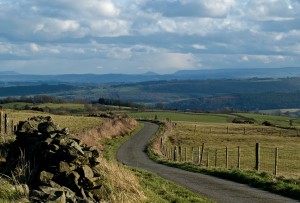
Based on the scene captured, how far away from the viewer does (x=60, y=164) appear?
14.2m

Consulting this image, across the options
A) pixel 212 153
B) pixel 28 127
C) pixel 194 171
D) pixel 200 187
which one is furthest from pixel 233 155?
pixel 28 127

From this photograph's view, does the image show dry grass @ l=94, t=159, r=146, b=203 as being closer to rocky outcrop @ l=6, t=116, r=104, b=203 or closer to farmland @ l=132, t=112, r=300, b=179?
rocky outcrop @ l=6, t=116, r=104, b=203

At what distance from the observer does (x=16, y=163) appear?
1562cm

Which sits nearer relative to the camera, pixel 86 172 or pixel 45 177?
pixel 45 177

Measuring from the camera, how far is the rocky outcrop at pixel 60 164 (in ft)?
45.4

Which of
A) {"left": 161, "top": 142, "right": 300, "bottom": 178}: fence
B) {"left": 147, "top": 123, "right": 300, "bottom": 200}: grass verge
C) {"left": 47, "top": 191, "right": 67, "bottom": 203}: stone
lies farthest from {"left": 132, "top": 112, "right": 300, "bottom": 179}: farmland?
{"left": 47, "top": 191, "right": 67, "bottom": 203}: stone

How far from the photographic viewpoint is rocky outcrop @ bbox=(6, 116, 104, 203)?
13.9 meters

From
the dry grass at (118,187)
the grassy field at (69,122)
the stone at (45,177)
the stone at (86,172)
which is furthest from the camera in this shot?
the grassy field at (69,122)

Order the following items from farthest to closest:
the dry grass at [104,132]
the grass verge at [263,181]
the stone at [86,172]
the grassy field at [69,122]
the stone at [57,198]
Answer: the grassy field at [69,122] → the dry grass at [104,132] → the grass verge at [263,181] → the stone at [86,172] → the stone at [57,198]

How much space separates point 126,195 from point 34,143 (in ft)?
12.8

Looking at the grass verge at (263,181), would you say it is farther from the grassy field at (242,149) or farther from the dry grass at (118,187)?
the grassy field at (242,149)

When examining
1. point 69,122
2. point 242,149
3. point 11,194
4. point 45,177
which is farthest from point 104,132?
point 11,194

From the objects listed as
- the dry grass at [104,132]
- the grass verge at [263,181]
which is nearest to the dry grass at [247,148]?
the dry grass at [104,132]

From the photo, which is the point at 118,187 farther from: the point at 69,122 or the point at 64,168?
the point at 69,122
